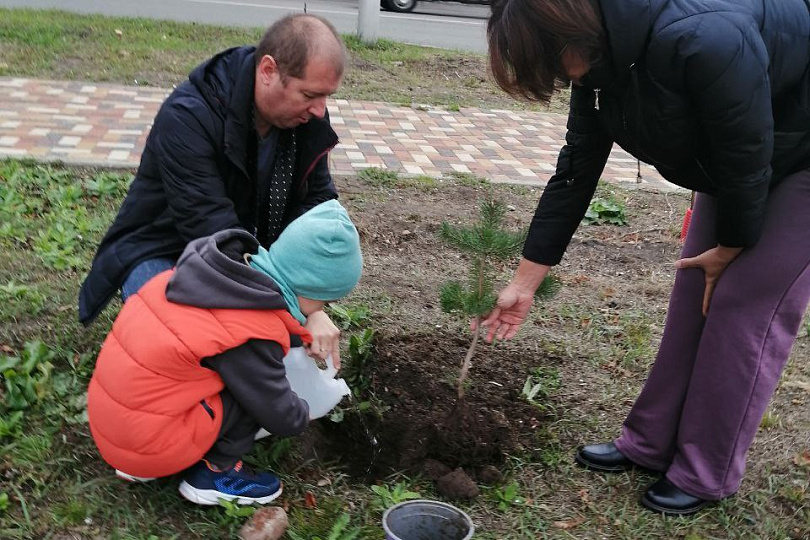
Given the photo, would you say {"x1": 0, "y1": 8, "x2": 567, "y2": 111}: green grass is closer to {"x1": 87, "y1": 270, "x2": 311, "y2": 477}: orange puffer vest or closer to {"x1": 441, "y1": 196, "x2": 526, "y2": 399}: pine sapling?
{"x1": 441, "y1": 196, "x2": 526, "y2": 399}: pine sapling

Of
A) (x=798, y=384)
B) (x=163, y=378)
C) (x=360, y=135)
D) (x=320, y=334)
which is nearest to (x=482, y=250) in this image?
(x=320, y=334)

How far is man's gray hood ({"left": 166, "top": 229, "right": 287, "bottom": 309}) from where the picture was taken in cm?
198

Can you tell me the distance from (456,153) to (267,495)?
3.88 m

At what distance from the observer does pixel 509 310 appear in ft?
8.43

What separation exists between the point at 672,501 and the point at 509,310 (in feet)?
2.52

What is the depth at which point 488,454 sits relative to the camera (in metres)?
2.60

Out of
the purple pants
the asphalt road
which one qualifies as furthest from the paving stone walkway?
the asphalt road

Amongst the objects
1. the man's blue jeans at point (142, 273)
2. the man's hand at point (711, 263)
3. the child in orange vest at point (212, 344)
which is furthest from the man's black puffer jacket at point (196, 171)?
the man's hand at point (711, 263)

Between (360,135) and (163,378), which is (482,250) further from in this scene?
(360,135)

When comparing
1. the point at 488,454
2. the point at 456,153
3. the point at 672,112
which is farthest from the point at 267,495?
the point at 456,153

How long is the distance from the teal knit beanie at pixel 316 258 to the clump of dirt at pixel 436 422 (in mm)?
707

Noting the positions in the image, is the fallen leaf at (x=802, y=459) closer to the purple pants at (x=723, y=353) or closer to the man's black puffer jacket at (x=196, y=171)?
the purple pants at (x=723, y=353)

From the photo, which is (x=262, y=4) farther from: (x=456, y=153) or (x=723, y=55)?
(x=723, y=55)

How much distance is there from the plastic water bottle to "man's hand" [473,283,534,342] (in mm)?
525
